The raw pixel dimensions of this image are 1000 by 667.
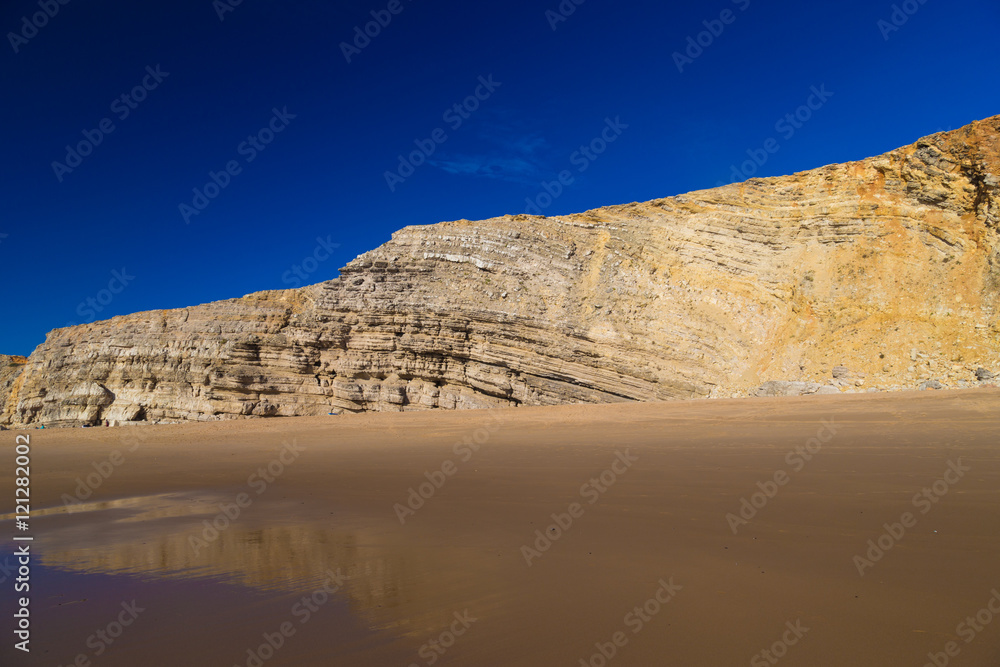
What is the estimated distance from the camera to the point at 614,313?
1020 inches

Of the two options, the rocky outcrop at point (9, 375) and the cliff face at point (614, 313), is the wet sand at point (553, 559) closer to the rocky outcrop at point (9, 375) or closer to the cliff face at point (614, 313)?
the cliff face at point (614, 313)

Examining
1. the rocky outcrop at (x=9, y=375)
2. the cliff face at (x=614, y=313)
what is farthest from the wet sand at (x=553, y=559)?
the rocky outcrop at (x=9, y=375)

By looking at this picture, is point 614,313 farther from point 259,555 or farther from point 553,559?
point 259,555

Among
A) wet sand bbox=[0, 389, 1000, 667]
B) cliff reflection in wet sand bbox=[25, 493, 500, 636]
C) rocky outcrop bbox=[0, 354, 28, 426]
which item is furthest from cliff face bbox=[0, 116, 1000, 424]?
cliff reflection in wet sand bbox=[25, 493, 500, 636]

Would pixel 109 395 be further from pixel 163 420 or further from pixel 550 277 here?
pixel 550 277

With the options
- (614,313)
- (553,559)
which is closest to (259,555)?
(553,559)

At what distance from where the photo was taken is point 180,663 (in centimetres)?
262

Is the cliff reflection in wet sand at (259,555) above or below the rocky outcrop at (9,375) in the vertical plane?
below

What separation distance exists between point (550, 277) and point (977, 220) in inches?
686

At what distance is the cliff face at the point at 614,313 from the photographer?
23.2 metres

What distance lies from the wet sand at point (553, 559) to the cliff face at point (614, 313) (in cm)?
1528

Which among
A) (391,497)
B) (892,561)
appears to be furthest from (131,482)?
(892,561)

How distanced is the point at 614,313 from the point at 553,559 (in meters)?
22.6

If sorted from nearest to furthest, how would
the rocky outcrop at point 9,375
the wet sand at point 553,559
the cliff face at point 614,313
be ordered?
1. the wet sand at point 553,559
2. the cliff face at point 614,313
3. the rocky outcrop at point 9,375
